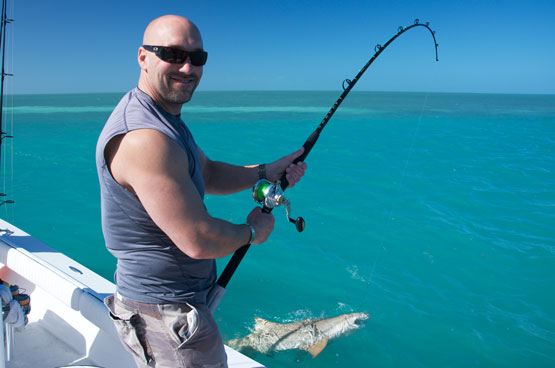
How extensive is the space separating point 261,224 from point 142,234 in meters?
0.43

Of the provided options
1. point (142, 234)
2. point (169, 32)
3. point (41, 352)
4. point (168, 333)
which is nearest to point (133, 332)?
point (168, 333)

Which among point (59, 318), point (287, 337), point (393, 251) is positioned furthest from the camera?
point (393, 251)

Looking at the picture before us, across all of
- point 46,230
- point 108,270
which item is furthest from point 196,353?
point 46,230

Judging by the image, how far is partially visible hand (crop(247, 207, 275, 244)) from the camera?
1486mm

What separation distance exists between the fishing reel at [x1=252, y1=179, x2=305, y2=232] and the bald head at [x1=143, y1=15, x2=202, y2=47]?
0.72 m

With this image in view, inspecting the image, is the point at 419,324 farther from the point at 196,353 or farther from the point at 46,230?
the point at 46,230

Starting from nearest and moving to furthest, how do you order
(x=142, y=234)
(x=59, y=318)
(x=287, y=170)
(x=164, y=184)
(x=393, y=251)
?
(x=164, y=184)
(x=142, y=234)
(x=287, y=170)
(x=59, y=318)
(x=393, y=251)

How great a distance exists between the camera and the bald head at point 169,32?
1288mm

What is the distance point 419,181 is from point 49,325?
9.94m

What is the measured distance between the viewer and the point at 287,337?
390cm

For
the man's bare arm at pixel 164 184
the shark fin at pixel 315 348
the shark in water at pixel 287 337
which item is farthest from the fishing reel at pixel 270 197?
the shark fin at pixel 315 348

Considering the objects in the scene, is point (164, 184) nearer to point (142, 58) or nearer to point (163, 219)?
point (163, 219)

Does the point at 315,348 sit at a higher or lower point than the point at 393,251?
lower

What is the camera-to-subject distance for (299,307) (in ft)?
16.7
